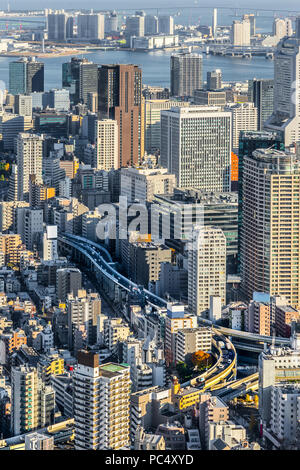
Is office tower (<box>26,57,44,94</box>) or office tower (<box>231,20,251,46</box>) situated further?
office tower (<box>231,20,251,46</box>)

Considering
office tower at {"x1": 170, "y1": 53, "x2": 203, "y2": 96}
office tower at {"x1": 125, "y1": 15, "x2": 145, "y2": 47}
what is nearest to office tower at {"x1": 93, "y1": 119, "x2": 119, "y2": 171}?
office tower at {"x1": 170, "y1": 53, "x2": 203, "y2": 96}

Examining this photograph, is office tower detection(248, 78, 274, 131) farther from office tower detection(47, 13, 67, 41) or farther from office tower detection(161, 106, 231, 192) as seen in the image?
office tower detection(47, 13, 67, 41)

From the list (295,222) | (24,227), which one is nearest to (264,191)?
(295,222)

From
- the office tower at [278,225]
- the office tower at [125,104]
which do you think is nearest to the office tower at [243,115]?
the office tower at [125,104]

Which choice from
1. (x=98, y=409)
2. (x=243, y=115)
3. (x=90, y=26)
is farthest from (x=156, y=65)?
(x=98, y=409)

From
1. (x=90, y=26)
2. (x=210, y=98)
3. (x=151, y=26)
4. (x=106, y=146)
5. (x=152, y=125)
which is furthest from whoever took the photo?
(x=151, y=26)

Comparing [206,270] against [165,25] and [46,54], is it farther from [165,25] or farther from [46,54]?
[165,25]
